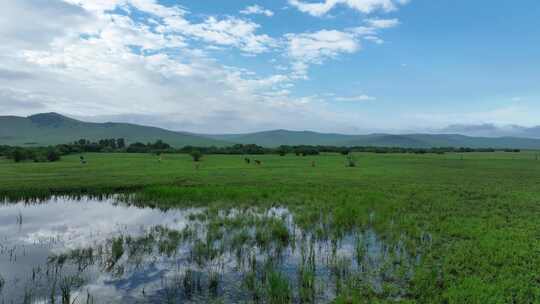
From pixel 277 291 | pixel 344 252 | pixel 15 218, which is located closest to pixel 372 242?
pixel 344 252

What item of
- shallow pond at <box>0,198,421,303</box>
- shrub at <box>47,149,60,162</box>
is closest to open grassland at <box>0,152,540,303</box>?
shallow pond at <box>0,198,421,303</box>

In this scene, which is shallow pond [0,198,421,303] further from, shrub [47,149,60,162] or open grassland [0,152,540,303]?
shrub [47,149,60,162]

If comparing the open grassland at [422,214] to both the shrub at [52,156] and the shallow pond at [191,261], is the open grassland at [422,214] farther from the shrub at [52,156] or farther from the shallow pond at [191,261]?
the shrub at [52,156]

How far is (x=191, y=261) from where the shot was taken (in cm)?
1215

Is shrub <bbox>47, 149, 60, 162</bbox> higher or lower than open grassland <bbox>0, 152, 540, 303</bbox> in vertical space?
higher

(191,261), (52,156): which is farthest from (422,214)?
(52,156)

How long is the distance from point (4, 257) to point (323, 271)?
13.4 m

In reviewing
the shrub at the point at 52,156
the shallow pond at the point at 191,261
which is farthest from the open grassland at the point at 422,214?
the shrub at the point at 52,156

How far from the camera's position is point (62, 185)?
30.9 m

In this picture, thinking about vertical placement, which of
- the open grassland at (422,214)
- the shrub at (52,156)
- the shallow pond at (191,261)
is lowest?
the shallow pond at (191,261)

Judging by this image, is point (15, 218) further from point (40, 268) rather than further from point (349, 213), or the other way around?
point (349, 213)

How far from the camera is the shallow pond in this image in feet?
30.9

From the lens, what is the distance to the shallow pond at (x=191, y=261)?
941 cm

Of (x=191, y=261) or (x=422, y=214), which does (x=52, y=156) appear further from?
(x=422, y=214)
